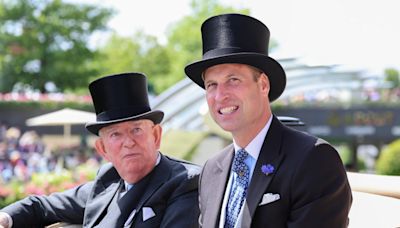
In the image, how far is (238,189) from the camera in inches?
77.0

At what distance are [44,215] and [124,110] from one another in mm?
753

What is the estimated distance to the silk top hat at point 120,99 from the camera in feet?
8.66

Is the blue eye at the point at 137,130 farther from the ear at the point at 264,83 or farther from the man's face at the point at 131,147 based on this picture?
the ear at the point at 264,83

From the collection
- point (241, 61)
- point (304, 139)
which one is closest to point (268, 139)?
point (304, 139)

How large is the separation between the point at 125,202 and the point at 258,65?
1.08 m

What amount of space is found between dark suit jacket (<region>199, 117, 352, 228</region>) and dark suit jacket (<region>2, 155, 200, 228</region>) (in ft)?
2.10

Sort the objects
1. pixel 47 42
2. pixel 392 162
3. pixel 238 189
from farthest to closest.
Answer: pixel 47 42, pixel 392 162, pixel 238 189

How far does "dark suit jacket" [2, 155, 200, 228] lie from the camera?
95.6 inches

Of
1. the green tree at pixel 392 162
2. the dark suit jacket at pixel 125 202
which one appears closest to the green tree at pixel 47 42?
the green tree at pixel 392 162

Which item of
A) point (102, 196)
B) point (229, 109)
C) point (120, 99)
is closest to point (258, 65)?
point (229, 109)

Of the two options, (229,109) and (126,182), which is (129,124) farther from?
(229,109)

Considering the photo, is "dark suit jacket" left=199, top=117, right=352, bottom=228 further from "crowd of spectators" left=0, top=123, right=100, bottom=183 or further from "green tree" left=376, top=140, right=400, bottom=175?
"green tree" left=376, top=140, right=400, bottom=175

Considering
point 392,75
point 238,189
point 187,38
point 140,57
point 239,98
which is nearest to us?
point 239,98

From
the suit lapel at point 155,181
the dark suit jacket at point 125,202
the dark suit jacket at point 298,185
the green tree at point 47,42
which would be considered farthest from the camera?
the green tree at point 47,42
